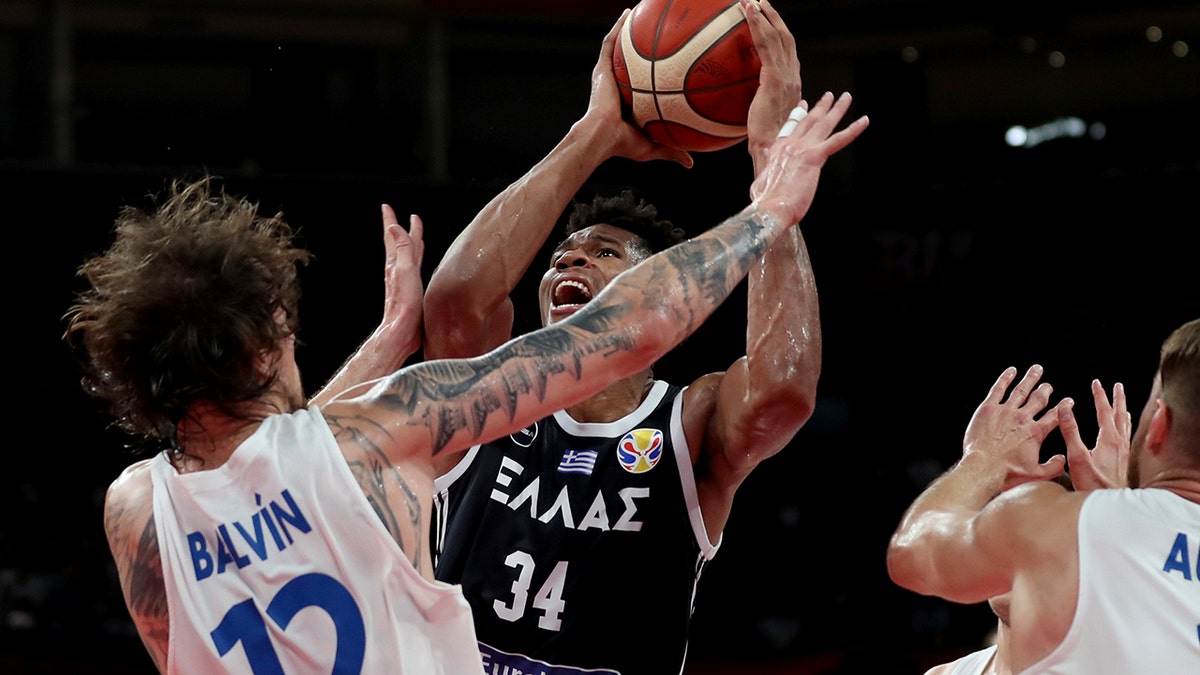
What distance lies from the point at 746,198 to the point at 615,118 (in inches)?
200

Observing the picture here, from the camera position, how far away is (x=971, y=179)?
9.23 meters

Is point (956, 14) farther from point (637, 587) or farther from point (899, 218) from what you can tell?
point (637, 587)

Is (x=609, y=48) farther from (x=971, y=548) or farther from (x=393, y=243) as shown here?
(x=971, y=548)

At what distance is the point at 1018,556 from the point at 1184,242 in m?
6.56

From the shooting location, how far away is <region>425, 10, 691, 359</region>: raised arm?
331 cm

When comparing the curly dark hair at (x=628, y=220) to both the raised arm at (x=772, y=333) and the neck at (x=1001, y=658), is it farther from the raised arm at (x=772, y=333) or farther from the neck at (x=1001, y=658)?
the neck at (x=1001, y=658)

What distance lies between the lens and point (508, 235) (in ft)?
10.9

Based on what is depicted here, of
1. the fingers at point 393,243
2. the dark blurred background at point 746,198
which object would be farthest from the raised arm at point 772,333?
the dark blurred background at point 746,198

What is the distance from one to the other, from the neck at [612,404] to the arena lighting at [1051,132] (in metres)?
6.72

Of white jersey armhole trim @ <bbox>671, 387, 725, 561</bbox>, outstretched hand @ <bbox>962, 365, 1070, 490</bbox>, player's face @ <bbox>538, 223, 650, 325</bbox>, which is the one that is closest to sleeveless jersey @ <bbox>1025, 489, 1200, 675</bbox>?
outstretched hand @ <bbox>962, 365, 1070, 490</bbox>

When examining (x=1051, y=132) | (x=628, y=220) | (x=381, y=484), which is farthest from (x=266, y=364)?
(x=1051, y=132)

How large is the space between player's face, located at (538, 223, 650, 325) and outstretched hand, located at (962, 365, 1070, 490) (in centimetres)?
100

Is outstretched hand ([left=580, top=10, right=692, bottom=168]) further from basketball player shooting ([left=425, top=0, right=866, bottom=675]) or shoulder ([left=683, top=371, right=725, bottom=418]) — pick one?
shoulder ([left=683, top=371, right=725, bottom=418])

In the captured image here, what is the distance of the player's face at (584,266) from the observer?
345 cm
